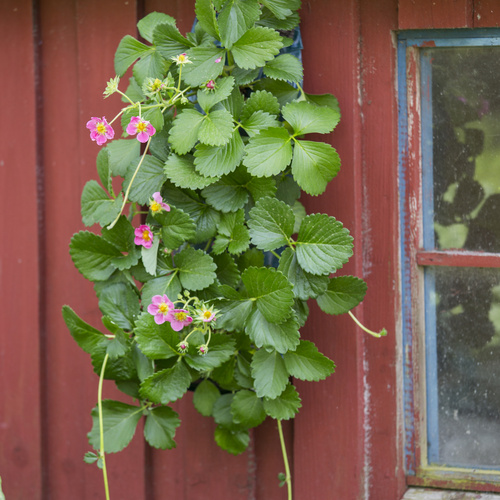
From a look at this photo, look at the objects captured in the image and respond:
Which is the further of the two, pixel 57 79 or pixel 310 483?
pixel 57 79

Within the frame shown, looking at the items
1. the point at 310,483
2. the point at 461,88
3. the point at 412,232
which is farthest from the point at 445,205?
the point at 310,483

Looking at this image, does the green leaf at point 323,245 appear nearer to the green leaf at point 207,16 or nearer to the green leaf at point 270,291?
the green leaf at point 270,291

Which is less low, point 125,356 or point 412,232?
point 412,232

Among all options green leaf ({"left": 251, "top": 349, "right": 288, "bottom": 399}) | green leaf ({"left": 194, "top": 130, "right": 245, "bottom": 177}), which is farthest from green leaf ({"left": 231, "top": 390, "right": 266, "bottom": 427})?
green leaf ({"left": 194, "top": 130, "right": 245, "bottom": 177})

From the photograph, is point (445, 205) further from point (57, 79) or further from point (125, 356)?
point (57, 79)

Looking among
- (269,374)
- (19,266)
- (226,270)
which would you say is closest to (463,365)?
(269,374)

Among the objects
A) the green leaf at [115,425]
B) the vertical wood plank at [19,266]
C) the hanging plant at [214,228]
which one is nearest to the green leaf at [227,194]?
the hanging plant at [214,228]

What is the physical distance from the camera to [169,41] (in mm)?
1136

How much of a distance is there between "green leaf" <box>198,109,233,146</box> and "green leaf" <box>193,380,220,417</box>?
0.51m

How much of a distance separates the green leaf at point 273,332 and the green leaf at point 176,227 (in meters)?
0.18

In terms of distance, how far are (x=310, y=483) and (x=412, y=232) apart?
23.1 inches

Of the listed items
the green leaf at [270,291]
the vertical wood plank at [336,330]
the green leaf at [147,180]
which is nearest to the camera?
the green leaf at [270,291]

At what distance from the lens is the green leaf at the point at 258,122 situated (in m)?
1.11

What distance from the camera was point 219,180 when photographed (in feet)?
3.71
